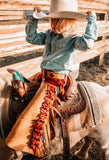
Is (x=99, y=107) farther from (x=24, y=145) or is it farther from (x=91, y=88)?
(x=24, y=145)

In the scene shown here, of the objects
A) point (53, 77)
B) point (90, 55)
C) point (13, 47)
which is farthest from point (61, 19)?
point (90, 55)

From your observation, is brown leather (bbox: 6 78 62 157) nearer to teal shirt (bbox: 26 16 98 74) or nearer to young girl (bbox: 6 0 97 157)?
young girl (bbox: 6 0 97 157)

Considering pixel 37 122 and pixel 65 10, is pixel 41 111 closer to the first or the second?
pixel 37 122

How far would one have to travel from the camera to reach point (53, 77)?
1439 millimetres

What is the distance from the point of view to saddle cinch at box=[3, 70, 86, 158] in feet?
4.44

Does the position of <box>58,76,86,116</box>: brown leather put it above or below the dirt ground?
above

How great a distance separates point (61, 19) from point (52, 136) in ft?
3.71

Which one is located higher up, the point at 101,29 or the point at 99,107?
the point at 101,29

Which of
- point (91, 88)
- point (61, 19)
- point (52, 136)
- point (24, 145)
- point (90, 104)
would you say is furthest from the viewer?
point (91, 88)

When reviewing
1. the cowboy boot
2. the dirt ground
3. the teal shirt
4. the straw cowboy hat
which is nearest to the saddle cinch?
the cowboy boot

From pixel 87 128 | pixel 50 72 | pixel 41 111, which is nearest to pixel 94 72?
pixel 87 128

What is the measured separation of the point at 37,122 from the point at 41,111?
106mm

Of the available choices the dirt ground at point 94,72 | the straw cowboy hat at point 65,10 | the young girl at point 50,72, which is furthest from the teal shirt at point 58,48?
the dirt ground at point 94,72

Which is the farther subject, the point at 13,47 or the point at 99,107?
the point at 13,47
